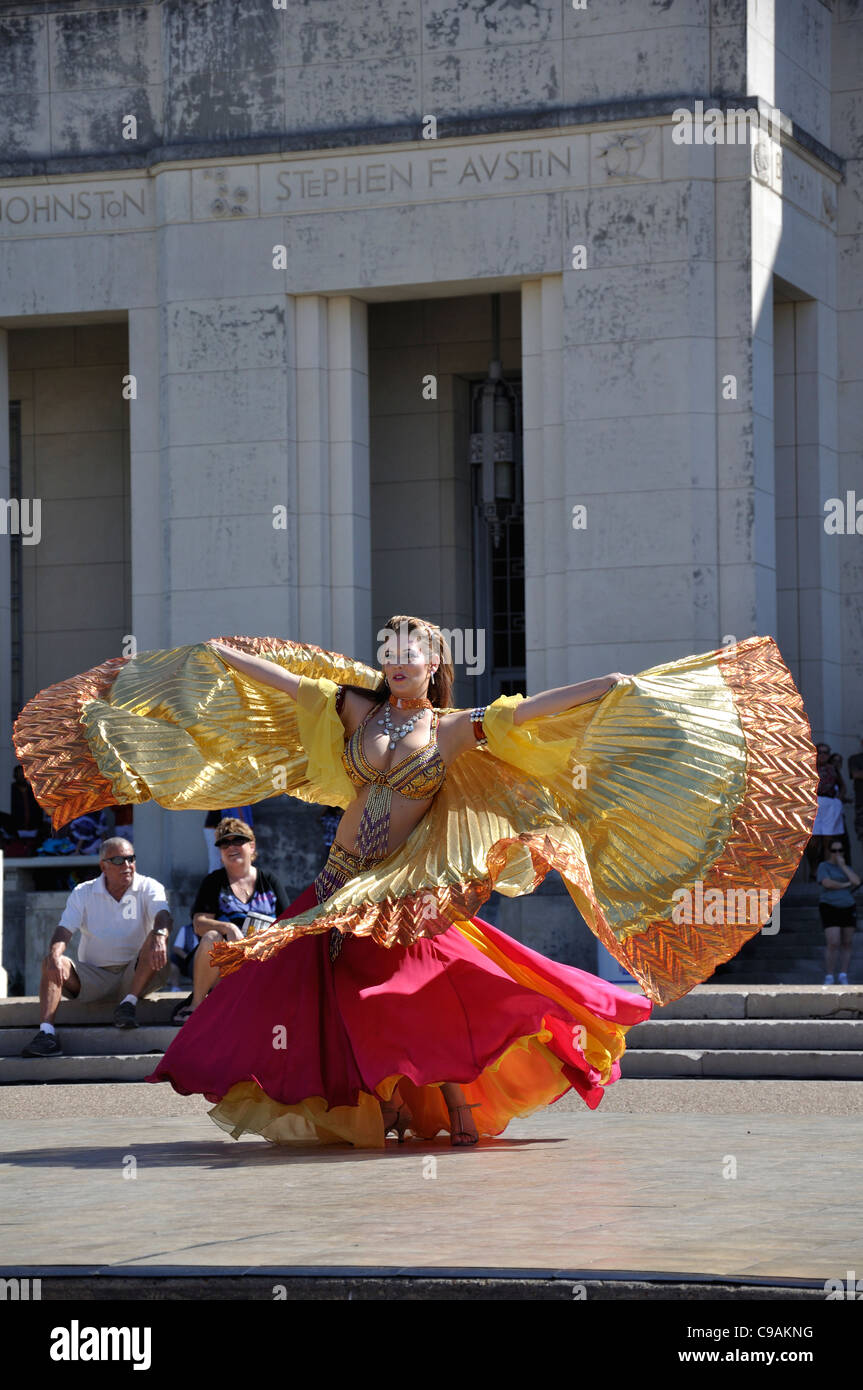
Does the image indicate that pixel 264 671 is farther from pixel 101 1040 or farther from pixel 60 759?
pixel 101 1040

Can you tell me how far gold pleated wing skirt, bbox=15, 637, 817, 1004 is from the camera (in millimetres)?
8539

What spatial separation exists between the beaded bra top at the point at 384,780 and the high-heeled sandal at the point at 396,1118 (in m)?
1.04

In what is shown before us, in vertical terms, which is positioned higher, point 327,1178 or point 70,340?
point 70,340

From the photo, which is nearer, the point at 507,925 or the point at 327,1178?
the point at 327,1178

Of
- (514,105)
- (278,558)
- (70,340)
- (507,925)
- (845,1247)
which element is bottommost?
(507,925)

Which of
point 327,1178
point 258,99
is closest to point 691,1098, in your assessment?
point 327,1178

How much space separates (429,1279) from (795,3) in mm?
17592

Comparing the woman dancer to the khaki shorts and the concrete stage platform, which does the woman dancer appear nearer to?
the concrete stage platform

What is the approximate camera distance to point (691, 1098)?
10844 millimetres

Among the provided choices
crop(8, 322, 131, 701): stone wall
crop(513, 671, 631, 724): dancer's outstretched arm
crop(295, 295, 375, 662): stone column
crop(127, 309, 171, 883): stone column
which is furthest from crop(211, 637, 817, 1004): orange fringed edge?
crop(8, 322, 131, 701): stone wall

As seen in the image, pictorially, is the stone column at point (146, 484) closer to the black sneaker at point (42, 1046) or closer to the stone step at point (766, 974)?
the stone step at point (766, 974)

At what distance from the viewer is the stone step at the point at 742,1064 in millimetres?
11766
